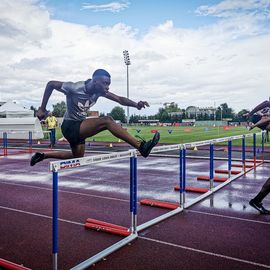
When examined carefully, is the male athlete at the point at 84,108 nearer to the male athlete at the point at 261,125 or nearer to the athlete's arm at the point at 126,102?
the athlete's arm at the point at 126,102

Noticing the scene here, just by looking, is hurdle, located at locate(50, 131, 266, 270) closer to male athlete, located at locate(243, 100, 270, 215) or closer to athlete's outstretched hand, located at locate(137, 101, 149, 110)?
athlete's outstretched hand, located at locate(137, 101, 149, 110)

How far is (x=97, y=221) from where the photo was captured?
16.2 feet

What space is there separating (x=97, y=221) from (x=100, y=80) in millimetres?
2314

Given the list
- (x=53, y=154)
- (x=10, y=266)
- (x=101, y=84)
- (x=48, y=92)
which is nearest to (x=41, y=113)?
(x=48, y=92)

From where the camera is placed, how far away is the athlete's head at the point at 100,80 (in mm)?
3777

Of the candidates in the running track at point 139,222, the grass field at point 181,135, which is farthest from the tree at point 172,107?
the running track at point 139,222

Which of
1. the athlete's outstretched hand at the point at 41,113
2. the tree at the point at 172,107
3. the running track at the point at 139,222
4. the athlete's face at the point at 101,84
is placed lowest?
the running track at the point at 139,222

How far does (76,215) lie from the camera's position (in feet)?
18.2

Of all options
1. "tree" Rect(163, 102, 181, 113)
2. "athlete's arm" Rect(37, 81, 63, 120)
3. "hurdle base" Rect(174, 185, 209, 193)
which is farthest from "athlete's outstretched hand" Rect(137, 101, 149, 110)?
"tree" Rect(163, 102, 181, 113)

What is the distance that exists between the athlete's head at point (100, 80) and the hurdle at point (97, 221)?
0.82m

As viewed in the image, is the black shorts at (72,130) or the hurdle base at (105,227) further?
the hurdle base at (105,227)

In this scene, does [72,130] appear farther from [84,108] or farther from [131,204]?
[131,204]

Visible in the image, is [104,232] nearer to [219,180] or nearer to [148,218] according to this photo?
[148,218]

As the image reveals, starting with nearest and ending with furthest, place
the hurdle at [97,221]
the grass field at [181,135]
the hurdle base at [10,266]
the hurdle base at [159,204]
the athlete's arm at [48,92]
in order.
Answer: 1. the hurdle at [97,221]
2. the hurdle base at [10,266]
3. the athlete's arm at [48,92]
4. the hurdle base at [159,204]
5. the grass field at [181,135]
